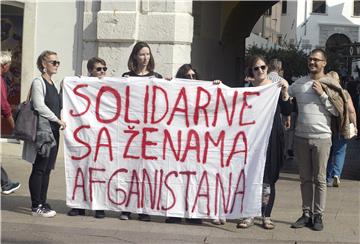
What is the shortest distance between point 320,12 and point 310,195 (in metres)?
58.8

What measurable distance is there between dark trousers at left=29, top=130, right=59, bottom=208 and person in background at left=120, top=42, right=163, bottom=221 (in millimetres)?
949

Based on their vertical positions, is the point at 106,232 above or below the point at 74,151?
below

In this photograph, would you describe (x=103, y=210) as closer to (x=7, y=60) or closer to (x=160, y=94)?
(x=160, y=94)

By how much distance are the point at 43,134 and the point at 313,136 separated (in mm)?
2930

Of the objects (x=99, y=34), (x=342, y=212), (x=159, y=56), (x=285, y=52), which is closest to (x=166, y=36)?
(x=159, y=56)

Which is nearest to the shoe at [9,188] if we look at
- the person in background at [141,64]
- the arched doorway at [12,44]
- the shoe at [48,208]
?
the shoe at [48,208]

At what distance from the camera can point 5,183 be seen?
8.77m

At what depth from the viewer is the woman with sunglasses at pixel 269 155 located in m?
7.19

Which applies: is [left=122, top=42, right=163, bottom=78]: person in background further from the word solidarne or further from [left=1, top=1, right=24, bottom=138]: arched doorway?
[left=1, top=1, right=24, bottom=138]: arched doorway

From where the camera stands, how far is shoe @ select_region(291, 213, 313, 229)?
7.27 m

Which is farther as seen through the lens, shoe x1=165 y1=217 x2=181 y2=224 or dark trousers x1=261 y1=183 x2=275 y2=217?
shoe x1=165 y1=217 x2=181 y2=224

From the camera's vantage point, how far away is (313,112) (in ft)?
23.2

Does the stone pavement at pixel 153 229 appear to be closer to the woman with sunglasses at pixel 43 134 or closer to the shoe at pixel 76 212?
the shoe at pixel 76 212

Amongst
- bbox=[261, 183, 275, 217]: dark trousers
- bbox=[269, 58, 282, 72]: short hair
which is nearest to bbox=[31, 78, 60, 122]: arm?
bbox=[261, 183, 275, 217]: dark trousers
